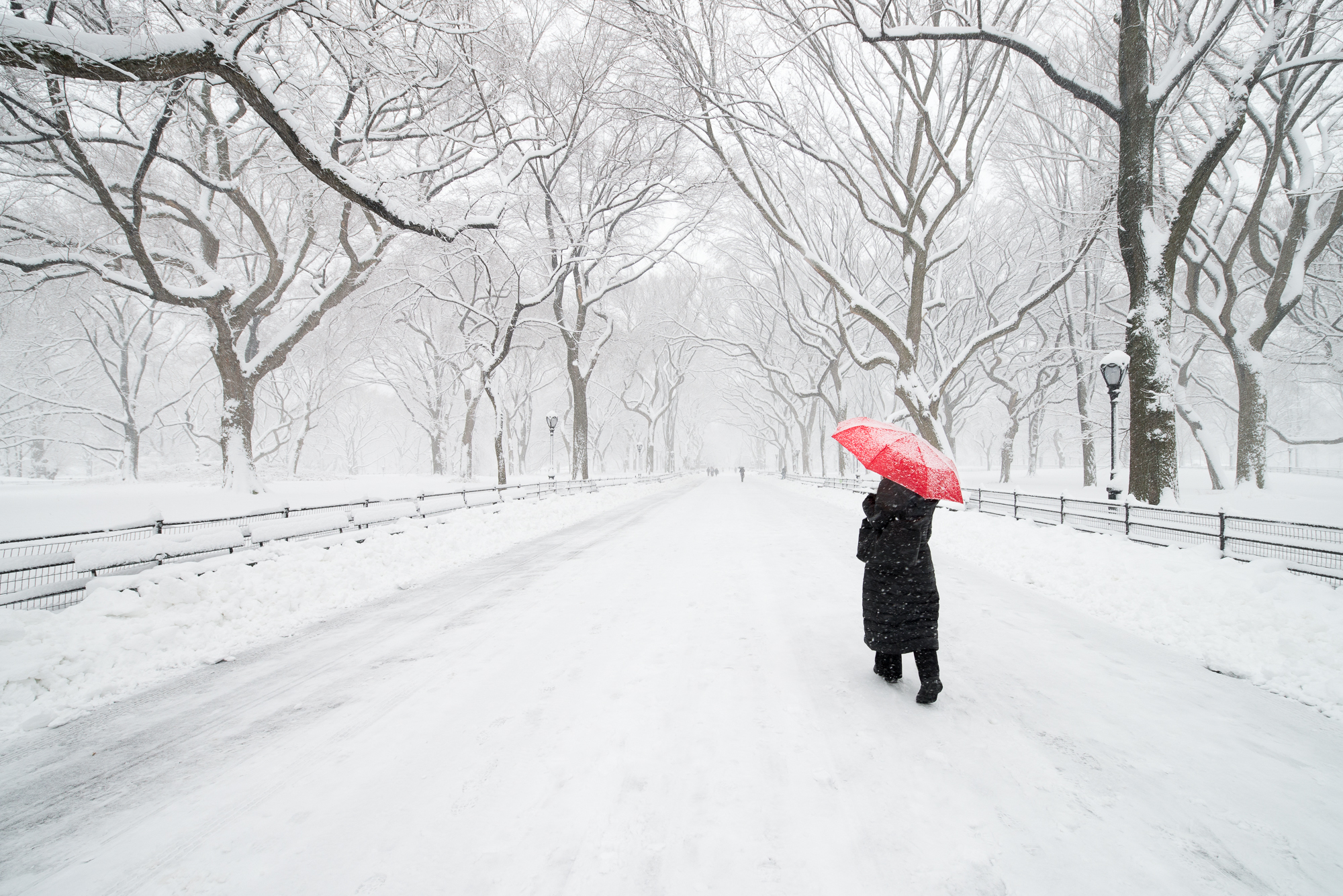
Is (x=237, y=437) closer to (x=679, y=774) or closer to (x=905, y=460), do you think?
Answer: (x=679, y=774)

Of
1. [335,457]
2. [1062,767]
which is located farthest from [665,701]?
[335,457]

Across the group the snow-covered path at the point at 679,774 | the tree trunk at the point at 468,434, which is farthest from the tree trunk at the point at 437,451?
the snow-covered path at the point at 679,774

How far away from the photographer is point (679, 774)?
2.74 meters

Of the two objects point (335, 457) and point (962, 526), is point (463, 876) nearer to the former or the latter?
point (962, 526)

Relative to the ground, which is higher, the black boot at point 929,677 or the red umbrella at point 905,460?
the red umbrella at point 905,460

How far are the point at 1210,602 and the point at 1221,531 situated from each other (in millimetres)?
2103

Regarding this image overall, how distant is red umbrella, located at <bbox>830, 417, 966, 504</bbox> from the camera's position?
3436mm

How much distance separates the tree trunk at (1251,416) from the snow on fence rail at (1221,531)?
9.58m

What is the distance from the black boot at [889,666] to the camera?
12.8 feet

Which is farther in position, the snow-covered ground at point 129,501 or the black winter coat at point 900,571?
the snow-covered ground at point 129,501

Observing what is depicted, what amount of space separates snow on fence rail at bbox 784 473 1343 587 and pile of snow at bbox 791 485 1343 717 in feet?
1.09

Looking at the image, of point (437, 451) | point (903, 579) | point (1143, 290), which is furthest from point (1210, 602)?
point (437, 451)

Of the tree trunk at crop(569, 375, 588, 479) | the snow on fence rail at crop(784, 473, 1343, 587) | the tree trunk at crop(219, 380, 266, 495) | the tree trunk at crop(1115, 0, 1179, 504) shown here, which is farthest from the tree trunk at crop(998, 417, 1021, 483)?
the tree trunk at crop(219, 380, 266, 495)

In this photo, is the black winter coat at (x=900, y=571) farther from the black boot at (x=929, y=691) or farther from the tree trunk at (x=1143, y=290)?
the tree trunk at (x=1143, y=290)
